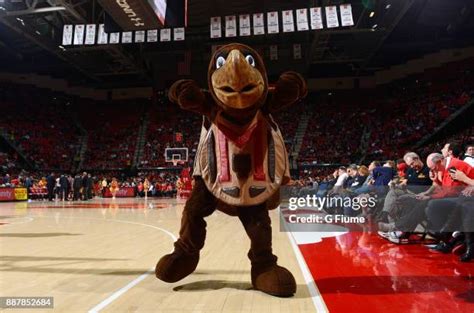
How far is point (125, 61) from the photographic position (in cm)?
2344

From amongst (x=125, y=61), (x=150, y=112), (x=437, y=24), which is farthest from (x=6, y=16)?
(x=437, y=24)

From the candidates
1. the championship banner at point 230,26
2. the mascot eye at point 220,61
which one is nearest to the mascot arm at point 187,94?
the mascot eye at point 220,61

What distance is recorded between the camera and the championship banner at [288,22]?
1591 centimetres

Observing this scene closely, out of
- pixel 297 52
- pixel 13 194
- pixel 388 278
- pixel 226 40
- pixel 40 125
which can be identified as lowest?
pixel 388 278

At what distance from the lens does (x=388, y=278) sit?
356cm

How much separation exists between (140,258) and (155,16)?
994 cm

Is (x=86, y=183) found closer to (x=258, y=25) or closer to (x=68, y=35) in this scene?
(x=68, y=35)

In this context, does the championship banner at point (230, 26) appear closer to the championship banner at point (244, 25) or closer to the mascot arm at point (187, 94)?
the championship banner at point (244, 25)

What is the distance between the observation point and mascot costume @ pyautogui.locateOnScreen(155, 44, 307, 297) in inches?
117

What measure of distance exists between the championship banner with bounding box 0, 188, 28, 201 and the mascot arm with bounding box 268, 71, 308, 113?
63.0 feet

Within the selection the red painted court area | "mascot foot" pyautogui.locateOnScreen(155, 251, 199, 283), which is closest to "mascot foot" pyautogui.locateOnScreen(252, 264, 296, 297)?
the red painted court area

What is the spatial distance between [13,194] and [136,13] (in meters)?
11.4

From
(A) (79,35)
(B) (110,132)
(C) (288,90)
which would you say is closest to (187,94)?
(C) (288,90)

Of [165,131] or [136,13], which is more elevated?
[136,13]
